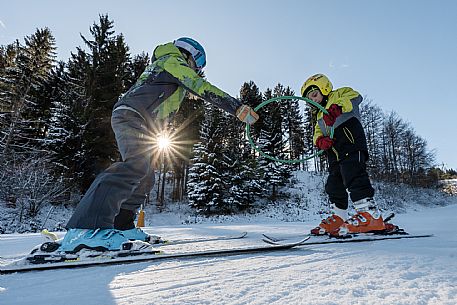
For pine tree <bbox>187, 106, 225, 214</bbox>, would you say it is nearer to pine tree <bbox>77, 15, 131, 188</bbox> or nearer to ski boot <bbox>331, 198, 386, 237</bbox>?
pine tree <bbox>77, 15, 131, 188</bbox>

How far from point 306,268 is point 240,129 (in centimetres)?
2402

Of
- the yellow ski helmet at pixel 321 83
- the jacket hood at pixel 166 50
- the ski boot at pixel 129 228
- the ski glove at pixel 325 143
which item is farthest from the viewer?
the yellow ski helmet at pixel 321 83

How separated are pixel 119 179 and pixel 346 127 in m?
2.34

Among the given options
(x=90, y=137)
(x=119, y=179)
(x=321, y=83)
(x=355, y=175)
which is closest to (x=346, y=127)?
(x=355, y=175)

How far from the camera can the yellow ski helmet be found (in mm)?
3254

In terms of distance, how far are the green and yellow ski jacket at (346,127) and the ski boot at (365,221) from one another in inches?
20.8

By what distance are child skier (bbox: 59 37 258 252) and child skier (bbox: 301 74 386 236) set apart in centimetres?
124

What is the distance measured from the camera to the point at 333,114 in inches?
114

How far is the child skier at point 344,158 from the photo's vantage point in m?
2.59

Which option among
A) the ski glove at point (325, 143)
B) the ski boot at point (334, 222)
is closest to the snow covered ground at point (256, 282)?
the ski boot at point (334, 222)

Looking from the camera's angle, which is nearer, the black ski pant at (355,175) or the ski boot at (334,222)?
the black ski pant at (355,175)

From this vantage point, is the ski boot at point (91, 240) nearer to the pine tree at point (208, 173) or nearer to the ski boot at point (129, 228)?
the ski boot at point (129, 228)

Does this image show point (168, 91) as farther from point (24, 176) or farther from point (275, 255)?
point (24, 176)

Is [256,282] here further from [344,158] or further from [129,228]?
[344,158]
